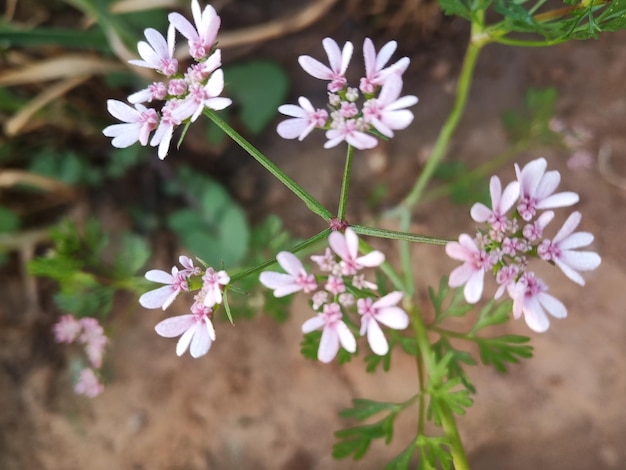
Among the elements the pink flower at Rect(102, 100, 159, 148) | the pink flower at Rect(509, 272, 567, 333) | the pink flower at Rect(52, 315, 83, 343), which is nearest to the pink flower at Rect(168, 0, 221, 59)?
the pink flower at Rect(102, 100, 159, 148)

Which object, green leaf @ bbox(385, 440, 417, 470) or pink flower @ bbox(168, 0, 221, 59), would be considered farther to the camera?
green leaf @ bbox(385, 440, 417, 470)

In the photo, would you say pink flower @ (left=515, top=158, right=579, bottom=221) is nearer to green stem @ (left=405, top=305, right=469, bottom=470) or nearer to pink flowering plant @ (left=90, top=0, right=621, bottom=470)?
pink flowering plant @ (left=90, top=0, right=621, bottom=470)

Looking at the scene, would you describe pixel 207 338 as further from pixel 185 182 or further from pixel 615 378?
pixel 615 378

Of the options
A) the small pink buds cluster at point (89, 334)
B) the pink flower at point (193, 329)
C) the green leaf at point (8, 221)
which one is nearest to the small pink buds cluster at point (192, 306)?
the pink flower at point (193, 329)

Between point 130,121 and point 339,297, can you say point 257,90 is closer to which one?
point 130,121

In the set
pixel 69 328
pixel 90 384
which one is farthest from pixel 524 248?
pixel 90 384

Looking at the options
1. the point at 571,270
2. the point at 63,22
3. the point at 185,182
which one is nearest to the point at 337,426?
the point at 185,182

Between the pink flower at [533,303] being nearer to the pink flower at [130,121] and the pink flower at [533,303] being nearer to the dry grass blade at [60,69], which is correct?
the pink flower at [130,121]
